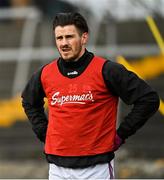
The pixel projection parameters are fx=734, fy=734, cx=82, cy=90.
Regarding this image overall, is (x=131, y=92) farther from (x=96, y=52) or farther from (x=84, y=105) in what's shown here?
(x=96, y=52)

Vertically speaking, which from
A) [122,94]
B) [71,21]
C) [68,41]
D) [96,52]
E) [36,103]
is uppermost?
[71,21]

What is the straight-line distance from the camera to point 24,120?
1149cm

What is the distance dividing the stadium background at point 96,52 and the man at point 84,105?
507 centimetres

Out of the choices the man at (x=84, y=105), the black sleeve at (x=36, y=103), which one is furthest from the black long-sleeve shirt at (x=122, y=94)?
the black sleeve at (x=36, y=103)

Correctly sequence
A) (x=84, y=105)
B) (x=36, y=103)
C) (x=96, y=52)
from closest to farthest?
(x=84, y=105) < (x=36, y=103) < (x=96, y=52)

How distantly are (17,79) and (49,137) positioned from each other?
7.33 metres

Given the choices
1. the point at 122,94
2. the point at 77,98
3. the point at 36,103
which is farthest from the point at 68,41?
the point at 36,103

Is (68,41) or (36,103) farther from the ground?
(68,41)

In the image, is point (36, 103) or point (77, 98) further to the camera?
point (36, 103)

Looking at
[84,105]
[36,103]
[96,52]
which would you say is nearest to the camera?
[84,105]

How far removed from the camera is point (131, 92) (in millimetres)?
4633

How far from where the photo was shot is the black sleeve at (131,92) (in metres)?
4.58

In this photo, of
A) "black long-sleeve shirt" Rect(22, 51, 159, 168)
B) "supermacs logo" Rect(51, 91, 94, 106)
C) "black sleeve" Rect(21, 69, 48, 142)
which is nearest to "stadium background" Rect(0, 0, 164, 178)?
"black sleeve" Rect(21, 69, 48, 142)

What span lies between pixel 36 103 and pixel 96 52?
20.2 ft
